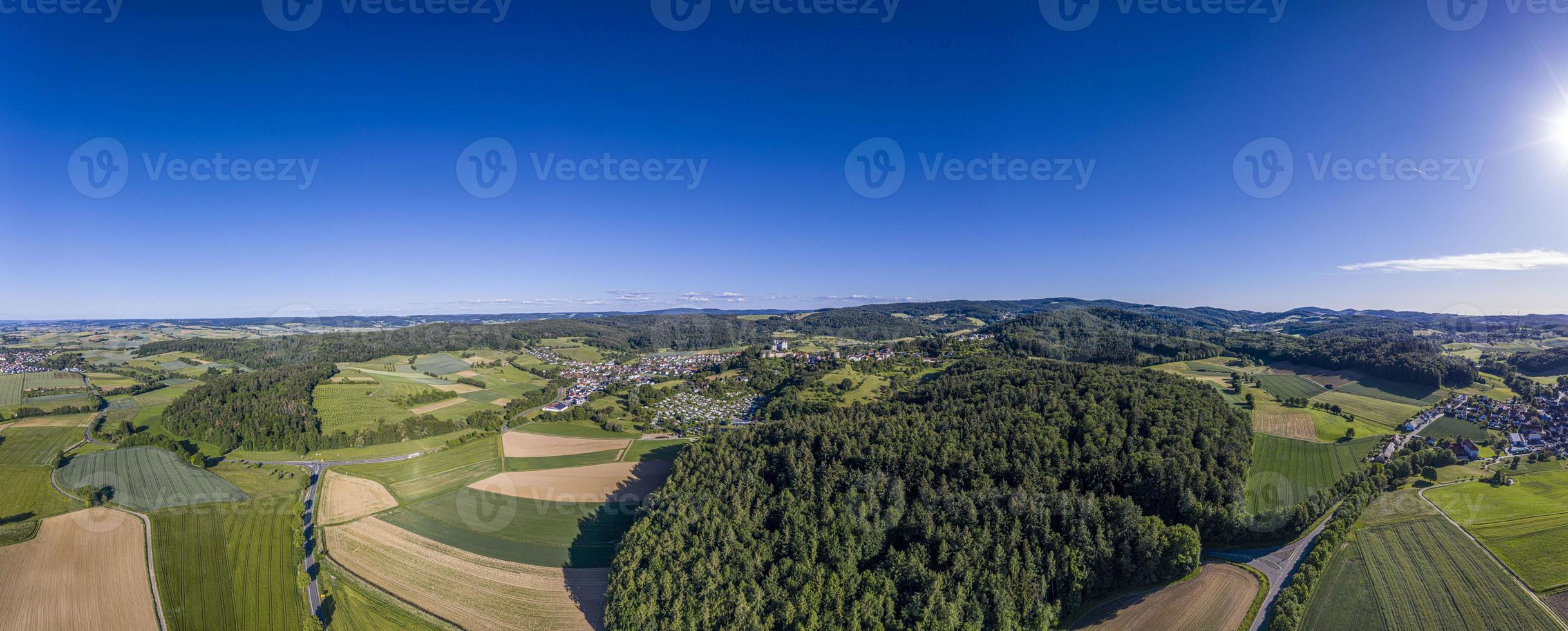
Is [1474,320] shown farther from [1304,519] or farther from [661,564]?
[661,564]

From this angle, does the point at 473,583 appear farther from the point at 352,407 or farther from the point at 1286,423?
the point at 1286,423

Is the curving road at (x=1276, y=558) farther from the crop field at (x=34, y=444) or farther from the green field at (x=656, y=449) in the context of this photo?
the crop field at (x=34, y=444)

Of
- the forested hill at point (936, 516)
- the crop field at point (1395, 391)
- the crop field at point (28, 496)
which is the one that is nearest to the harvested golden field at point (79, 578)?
the crop field at point (28, 496)

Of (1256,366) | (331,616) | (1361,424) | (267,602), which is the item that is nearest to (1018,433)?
(1361,424)

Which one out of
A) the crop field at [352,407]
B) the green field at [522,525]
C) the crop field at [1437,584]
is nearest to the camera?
the crop field at [1437,584]

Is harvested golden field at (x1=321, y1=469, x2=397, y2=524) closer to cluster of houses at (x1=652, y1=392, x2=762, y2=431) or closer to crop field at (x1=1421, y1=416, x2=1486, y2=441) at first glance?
cluster of houses at (x1=652, y1=392, x2=762, y2=431)

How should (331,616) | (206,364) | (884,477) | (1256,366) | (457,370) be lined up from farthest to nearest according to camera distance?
(206,364) < (457,370) < (1256,366) < (884,477) < (331,616)

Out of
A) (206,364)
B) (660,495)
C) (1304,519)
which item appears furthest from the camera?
(206,364)
